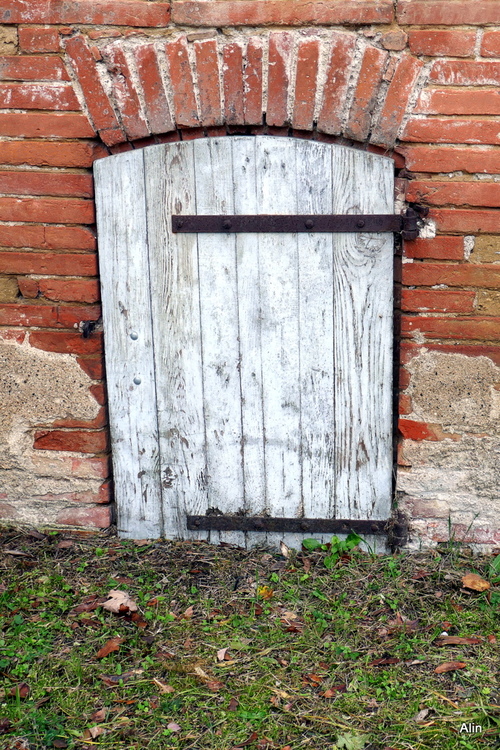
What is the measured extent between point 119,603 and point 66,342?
1.10 m

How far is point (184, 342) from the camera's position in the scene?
318 cm

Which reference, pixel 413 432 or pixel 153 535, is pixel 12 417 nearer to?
pixel 153 535

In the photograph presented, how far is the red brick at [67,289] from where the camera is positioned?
312 centimetres

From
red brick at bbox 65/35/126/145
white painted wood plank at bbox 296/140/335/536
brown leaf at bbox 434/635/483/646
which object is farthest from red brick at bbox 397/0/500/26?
brown leaf at bbox 434/635/483/646

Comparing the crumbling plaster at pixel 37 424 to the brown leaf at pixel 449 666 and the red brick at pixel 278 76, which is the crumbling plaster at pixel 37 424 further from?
the brown leaf at pixel 449 666

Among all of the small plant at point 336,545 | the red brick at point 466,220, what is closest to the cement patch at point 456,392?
the red brick at point 466,220

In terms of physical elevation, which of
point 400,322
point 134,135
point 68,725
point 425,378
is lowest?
point 68,725

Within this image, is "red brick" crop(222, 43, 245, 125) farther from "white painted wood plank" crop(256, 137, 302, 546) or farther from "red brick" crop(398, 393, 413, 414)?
"red brick" crop(398, 393, 413, 414)

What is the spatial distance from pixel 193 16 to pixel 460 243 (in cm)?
132

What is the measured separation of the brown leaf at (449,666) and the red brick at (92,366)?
1.75m

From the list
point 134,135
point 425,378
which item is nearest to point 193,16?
point 134,135

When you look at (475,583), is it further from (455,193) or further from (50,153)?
(50,153)

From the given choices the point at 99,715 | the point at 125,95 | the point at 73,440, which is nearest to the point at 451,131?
the point at 125,95

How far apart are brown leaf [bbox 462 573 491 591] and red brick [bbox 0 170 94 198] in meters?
2.16
